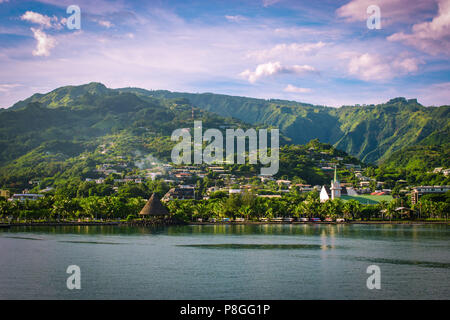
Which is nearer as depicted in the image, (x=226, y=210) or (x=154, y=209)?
(x=154, y=209)

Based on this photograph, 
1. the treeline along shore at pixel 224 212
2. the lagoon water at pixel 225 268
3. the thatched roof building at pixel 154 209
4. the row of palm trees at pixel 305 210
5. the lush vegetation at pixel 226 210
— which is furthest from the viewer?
the row of palm trees at pixel 305 210

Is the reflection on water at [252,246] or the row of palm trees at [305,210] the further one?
the row of palm trees at [305,210]

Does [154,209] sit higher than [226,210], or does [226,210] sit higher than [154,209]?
[154,209]

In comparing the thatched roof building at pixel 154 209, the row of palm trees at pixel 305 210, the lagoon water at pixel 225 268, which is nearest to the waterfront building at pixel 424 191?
the row of palm trees at pixel 305 210

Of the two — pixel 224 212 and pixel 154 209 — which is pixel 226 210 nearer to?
pixel 224 212

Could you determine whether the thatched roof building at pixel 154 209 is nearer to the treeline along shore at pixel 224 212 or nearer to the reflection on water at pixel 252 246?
the treeline along shore at pixel 224 212

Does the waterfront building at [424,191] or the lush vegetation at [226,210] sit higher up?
the waterfront building at [424,191]

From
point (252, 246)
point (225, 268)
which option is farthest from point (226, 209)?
point (225, 268)

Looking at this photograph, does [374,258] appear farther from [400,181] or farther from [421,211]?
[400,181]

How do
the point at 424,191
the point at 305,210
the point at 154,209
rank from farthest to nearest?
the point at 424,191, the point at 305,210, the point at 154,209
